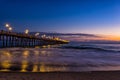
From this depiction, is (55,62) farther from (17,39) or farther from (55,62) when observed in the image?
(17,39)

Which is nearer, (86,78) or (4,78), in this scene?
(4,78)

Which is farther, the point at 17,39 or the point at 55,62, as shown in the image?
the point at 17,39

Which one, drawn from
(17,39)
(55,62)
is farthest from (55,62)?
(17,39)

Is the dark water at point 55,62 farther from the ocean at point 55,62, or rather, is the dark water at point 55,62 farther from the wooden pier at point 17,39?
the wooden pier at point 17,39

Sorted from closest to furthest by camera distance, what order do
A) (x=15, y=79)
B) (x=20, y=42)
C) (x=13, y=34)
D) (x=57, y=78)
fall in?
(x=15, y=79)
(x=57, y=78)
(x=13, y=34)
(x=20, y=42)

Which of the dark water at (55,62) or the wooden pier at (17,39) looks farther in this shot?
the wooden pier at (17,39)

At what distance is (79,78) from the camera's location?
12.2 m

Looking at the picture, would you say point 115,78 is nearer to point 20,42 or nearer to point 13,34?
point 13,34

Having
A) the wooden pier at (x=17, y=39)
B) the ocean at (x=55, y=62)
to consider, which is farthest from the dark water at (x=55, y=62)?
the wooden pier at (x=17, y=39)

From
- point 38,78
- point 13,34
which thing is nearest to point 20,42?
point 13,34

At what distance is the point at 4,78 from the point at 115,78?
5.66 meters

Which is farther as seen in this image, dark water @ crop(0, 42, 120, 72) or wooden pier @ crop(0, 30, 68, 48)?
wooden pier @ crop(0, 30, 68, 48)

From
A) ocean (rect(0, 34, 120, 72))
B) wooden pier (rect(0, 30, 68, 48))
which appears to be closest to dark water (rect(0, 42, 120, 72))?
ocean (rect(0, 34, 120, 72))

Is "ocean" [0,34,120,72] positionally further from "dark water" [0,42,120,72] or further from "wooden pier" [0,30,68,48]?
"wooden pier" [0,30,68,48]
